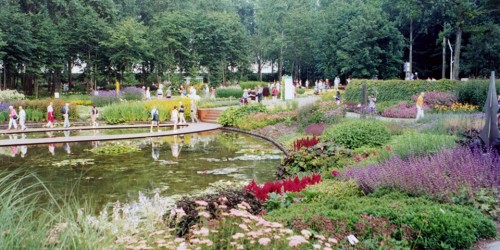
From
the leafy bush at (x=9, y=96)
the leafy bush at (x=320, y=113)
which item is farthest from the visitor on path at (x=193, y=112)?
the leafy bush at (x=9, y=96)

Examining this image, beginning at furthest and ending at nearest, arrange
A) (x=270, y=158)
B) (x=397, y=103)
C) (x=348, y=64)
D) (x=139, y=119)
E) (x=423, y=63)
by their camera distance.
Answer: (x=423, y=63) < (x=348, y=64) < (x=139, y=119) < (x=397, y=103) < (x=270, y=158)

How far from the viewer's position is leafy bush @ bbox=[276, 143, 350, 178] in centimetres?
1105

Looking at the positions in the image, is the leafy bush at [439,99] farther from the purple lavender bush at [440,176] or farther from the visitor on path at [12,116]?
the visitor on path at [12,116]


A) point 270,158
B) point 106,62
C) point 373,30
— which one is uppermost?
point 373,30

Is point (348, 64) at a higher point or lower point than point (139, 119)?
higher

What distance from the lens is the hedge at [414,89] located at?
24.0 meters

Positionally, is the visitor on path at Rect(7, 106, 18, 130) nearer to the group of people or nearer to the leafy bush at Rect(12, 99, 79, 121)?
the leafy bush at Rect(12, 99, 79, 121)

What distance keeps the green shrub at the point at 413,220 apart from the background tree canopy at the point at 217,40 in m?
29.6

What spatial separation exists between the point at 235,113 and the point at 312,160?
14991 mm

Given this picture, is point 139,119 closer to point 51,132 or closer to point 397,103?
point 51,132

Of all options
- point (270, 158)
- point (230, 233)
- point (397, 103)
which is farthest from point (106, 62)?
point (230, 233)

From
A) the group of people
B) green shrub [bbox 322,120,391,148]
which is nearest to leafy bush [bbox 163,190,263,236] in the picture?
green shrub [bbox 322,120,391,148]

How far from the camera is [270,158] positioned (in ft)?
50.0

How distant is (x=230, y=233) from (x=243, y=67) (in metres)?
55.8
